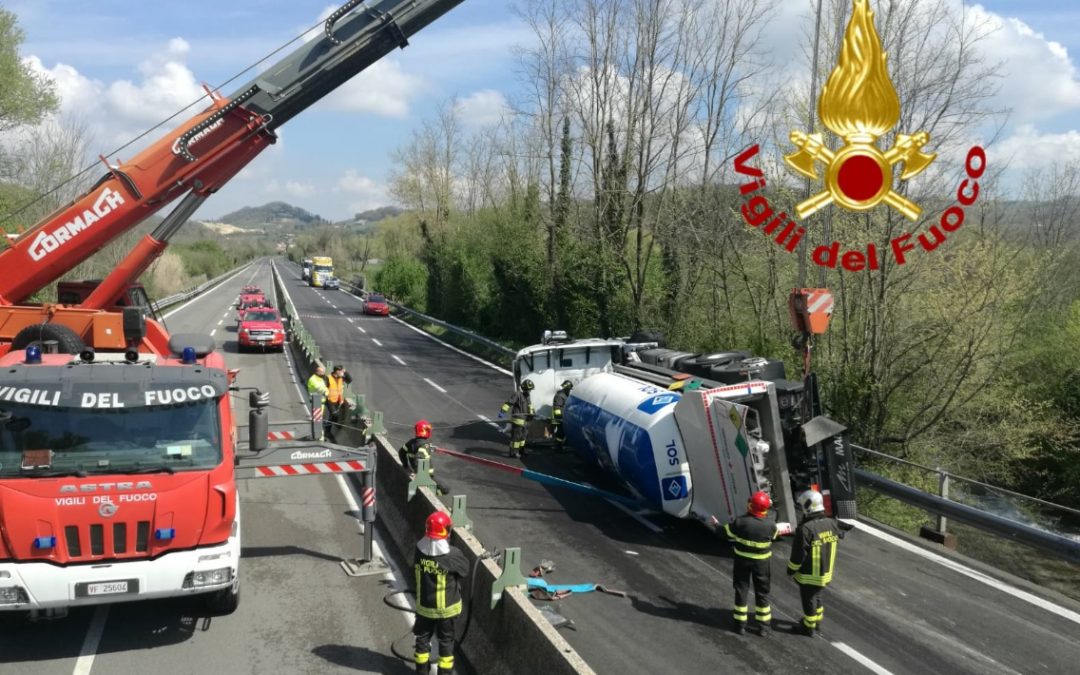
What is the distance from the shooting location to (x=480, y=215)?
51125mm

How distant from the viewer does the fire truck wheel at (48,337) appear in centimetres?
1023

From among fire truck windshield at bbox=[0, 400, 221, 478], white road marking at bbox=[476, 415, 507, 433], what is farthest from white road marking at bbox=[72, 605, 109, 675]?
white road marking at bbox=[476, 415, 507, 433]

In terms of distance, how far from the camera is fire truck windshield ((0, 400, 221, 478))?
7438mm

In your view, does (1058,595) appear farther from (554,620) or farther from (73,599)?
(73,599)

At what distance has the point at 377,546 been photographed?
11.0 m

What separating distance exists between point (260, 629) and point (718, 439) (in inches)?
242

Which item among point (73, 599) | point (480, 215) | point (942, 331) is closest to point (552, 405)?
point (942, 331)

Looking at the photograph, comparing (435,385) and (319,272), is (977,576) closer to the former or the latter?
(435,385)

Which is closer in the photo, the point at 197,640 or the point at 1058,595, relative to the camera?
the point at 197,640

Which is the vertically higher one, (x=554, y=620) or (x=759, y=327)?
(x=759, y=327)

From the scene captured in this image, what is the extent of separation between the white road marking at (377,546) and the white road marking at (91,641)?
9.76ft

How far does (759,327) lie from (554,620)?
1504 centimetres

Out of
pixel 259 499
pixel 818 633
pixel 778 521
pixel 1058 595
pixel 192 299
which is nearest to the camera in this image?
pixel 818 633

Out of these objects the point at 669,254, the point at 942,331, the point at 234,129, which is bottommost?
the point at 942,331
